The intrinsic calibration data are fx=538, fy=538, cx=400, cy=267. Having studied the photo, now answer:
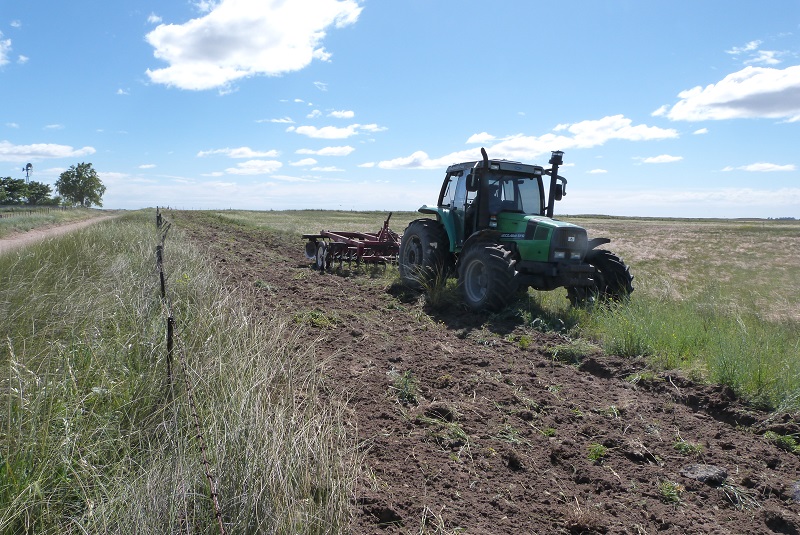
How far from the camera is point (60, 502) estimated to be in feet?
7.99

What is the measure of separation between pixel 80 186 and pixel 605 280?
297 feet

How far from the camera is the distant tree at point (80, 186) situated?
267 ft

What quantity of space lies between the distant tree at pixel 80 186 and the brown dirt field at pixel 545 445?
89.9 meters

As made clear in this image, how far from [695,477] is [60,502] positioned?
137 inches

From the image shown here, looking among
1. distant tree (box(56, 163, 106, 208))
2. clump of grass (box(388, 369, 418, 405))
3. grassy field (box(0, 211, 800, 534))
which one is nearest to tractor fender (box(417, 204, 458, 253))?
grassy field (box(0, 211, 800, 534))

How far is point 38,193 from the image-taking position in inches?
2899

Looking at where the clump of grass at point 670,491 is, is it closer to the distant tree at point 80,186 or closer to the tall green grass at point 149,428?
the tall green grass at point 149,428

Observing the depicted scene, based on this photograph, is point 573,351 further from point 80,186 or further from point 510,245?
point 80,186

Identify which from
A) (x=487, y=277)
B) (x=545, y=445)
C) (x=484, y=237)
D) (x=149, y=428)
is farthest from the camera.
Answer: (x=484, y=237)

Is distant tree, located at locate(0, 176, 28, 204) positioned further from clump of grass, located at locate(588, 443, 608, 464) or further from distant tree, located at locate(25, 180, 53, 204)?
clump of grass, located at locate(588, 443, 608, 464)

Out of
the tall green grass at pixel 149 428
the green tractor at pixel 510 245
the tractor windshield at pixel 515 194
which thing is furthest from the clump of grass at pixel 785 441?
the tractor windshield at pixel 515 194

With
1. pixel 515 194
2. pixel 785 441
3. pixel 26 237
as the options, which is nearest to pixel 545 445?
pixel 785 441

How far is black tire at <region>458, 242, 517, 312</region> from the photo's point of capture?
24.3 feet

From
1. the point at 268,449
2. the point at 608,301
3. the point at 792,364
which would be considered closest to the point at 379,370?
the point at 268,449
